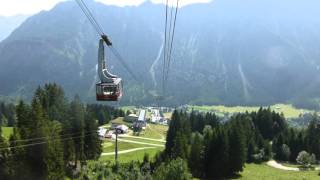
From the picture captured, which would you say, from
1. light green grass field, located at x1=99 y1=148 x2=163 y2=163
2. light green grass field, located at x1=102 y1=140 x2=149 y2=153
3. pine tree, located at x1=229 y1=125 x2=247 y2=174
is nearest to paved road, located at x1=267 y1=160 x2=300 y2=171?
pine tree, located at x1=229 y1=125 x2=247 y2=174

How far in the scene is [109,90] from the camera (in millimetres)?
32562

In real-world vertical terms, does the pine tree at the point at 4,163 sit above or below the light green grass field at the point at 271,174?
above

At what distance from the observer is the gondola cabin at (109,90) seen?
1253 inches

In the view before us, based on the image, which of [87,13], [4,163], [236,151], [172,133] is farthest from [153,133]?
[87,13]

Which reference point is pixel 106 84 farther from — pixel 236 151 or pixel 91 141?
pixel 236 151

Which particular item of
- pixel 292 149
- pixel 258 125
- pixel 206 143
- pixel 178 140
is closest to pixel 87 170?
pixel 178 140

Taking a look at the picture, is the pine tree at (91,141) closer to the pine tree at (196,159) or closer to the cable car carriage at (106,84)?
the pine tree at (196,159)

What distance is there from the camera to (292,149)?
154 m

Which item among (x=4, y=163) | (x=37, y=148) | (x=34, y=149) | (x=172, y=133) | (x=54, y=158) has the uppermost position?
(x=37, y=148)

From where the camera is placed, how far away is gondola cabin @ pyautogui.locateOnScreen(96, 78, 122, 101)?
31.8 metres

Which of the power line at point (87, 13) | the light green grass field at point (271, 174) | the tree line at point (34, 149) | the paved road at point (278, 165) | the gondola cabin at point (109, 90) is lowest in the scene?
the paved road at point (278, 165)

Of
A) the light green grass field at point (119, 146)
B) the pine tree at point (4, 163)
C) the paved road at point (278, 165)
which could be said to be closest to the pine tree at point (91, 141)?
the light green grass field at point (119, 146)

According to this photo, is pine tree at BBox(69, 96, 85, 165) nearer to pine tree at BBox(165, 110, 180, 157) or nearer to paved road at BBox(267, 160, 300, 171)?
pine tree at BBox(165, 110, 180, 157)

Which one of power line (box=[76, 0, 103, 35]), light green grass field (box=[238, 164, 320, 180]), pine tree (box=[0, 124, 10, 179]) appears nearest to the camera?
power line (box=[76, 0, 103, 35])
